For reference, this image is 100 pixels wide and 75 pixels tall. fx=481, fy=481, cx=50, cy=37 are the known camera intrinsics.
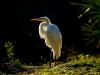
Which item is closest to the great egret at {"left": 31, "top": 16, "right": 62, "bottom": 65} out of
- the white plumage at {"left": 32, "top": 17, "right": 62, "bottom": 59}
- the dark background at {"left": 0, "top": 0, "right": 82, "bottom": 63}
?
the white plumage at {"left": 32, "top": 17, "right": 62, "bottom": 59}

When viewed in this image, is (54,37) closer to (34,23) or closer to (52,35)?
(52,35)

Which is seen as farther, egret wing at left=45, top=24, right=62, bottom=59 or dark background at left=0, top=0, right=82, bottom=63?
dark background at left=0, top=0, right=82, bottom=63

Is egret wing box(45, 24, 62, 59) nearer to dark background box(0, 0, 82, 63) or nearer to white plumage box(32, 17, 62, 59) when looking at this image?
white plumage box(32, 17, 62, 59)

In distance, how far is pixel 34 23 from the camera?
55.7 feet

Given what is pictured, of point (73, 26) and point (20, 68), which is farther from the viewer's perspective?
point (73, 26)

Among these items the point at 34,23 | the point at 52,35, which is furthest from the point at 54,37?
the point at 34,23

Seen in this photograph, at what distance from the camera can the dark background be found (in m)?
16.7

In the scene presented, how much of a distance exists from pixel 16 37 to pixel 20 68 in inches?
213

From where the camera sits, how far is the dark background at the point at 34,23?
16656 mm

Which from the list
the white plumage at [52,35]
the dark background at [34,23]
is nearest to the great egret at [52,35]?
the white plumage at [52,35]

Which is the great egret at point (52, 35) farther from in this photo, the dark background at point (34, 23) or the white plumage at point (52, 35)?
the dark background at point (34, 23)

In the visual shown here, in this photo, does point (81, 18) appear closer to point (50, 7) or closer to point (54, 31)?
point (50, 7)

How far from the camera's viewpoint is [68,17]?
17.1 m

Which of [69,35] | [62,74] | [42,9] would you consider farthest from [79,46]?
[62,74]
